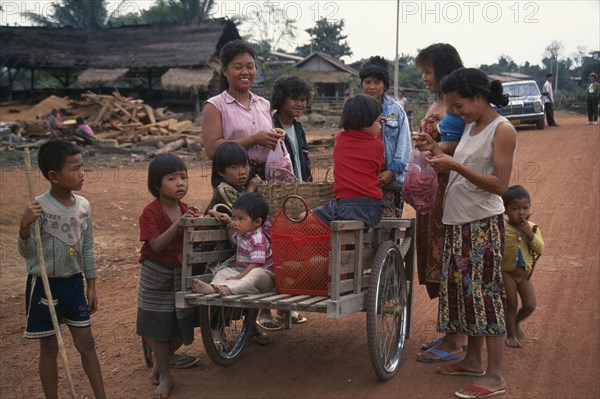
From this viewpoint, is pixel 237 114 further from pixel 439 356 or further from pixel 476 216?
pixel 439 356

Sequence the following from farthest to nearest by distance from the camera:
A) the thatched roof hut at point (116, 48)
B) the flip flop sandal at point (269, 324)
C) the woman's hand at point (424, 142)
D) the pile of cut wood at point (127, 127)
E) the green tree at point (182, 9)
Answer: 1. the green tree at point (182, 9)
2. the thatched roof hut at point (116, 48)
3. the pile of cut wood at point (127, 127)
4. the flip flop sandal at point (269, 324)
5. the woman's hand at point (424, 142)

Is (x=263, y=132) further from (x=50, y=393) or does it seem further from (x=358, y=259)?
(x=50, y=393)

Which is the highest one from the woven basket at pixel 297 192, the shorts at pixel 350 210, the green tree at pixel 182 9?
the green tree at pixel 182 9

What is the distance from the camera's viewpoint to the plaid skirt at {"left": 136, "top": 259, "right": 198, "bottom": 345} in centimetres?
411

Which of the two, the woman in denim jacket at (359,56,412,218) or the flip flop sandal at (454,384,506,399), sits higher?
the woman in denim jacket at (359,56,412,218)

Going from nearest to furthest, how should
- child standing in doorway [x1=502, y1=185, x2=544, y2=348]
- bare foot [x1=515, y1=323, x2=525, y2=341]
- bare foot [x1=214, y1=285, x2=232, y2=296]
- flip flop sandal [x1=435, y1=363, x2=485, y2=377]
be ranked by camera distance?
bare foot [x1=214, y1=285, x2=232, y2=296], flip flop sandal [x1=435, y1=363, x2=485, y2=377], child standing in doorway [x1=502, y1=185, x2=544, y2=348], bare foot [x1=515, y1=323, x2=525, y2=341]

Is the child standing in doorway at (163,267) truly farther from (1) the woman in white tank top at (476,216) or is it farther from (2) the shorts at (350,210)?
(1) the woman in white tank top at (476,216)

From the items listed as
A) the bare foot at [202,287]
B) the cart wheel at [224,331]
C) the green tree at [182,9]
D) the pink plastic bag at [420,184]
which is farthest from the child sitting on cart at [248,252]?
the green tree at [182,9]

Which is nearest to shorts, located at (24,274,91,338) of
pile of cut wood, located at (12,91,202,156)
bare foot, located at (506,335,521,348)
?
bare foot, located at (506,335,521,348)

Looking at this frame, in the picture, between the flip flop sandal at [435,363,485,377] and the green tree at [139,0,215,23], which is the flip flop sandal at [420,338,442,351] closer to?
the flip flop sandal at [435,363,485,377]

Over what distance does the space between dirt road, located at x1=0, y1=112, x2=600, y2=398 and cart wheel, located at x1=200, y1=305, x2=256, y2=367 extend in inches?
4.6

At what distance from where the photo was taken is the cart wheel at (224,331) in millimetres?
4301

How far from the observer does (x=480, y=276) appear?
4082mm

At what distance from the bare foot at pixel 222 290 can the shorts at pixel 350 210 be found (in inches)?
29.5
